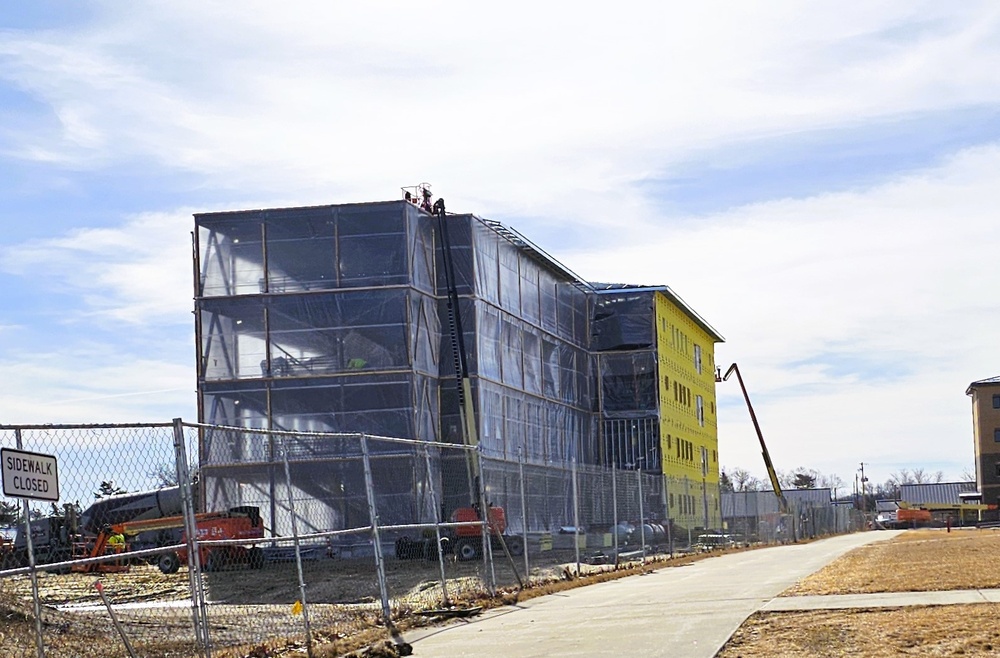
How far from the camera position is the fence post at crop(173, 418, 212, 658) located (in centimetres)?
1098

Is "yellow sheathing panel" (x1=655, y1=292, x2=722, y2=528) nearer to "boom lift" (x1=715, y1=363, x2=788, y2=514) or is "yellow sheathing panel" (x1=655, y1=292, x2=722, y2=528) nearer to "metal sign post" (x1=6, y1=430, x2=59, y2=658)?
"boom lift" (x1=715, y1=363, x2=788, y2=514)

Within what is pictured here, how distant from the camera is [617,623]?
14.9 meters

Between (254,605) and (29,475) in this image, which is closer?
(29,475)

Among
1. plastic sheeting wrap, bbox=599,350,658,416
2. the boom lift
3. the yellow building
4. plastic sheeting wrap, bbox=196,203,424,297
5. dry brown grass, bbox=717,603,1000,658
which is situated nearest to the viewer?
dry brown grass, bbox=717,603,1000,658

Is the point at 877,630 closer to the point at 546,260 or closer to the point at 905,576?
the point at 905,576

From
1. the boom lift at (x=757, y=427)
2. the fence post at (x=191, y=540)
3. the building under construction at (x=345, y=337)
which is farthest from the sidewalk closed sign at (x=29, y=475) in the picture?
the boom lift at (x=757, y=427)

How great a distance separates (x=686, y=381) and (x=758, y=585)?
174 feet

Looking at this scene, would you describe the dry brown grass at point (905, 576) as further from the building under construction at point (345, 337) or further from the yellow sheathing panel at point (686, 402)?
the yellow sheathing panel at point (686, 402)

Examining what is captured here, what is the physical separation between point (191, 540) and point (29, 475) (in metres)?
1.87

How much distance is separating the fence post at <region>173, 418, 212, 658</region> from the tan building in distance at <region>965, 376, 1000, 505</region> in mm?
124213

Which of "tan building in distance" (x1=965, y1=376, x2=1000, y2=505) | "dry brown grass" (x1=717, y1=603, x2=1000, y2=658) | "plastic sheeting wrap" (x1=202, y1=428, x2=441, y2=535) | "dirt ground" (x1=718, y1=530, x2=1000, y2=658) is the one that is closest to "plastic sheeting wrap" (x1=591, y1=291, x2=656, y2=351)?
"plastic sheeting wrap" (x1=202, y1=428, x2=441, y2=535)

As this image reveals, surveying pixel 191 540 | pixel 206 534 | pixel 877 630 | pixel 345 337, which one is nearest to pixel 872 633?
pixel 877 630

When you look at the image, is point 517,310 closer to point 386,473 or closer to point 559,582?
point 386,473

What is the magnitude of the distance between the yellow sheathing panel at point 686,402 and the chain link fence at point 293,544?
9245 mm
